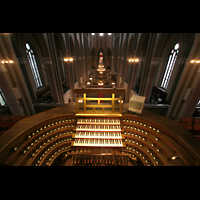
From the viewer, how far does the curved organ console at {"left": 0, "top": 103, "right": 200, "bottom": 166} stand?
3.71 metres

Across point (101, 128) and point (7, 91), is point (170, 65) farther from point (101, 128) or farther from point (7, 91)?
point (7, 91)

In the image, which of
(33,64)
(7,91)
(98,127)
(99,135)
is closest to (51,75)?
(7,91)

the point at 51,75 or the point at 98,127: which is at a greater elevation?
the point at 51,75

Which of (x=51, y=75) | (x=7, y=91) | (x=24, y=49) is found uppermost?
(x=24, y=49)

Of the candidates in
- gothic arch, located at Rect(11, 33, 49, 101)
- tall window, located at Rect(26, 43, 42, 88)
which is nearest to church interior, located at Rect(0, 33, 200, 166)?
gothic arch, located at Rect(11, 33, 49, 101)

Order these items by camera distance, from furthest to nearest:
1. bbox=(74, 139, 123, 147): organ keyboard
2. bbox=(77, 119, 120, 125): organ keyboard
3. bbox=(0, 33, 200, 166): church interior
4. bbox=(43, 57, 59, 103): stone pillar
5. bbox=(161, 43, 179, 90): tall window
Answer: bbox=(161, 43, 179, 90): tall window → bbox=(43, 57, 59, 103): stone pillar → bbox=(77, 119, 120, 125): organ keyboard → bbox=(74, 139, 123, 147): organ keyboard → bbox=(0, 33, 200, 166): church interior

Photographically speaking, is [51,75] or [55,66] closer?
[55,66]

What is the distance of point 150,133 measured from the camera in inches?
191

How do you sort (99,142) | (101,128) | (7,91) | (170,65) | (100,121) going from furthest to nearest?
1. (170,65)
2. (7,91)
3. (100,121)
4. (101,128)
5. (99,142)

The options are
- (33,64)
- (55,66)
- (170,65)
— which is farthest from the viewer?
(33,64)

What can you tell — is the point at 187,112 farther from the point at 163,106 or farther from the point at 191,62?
the point at 191,62

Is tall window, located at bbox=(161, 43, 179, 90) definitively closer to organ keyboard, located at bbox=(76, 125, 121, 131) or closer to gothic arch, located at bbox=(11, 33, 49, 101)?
organ keyboard, located at bbox=(76, 125, 121, 131)

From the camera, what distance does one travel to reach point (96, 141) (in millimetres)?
4516
